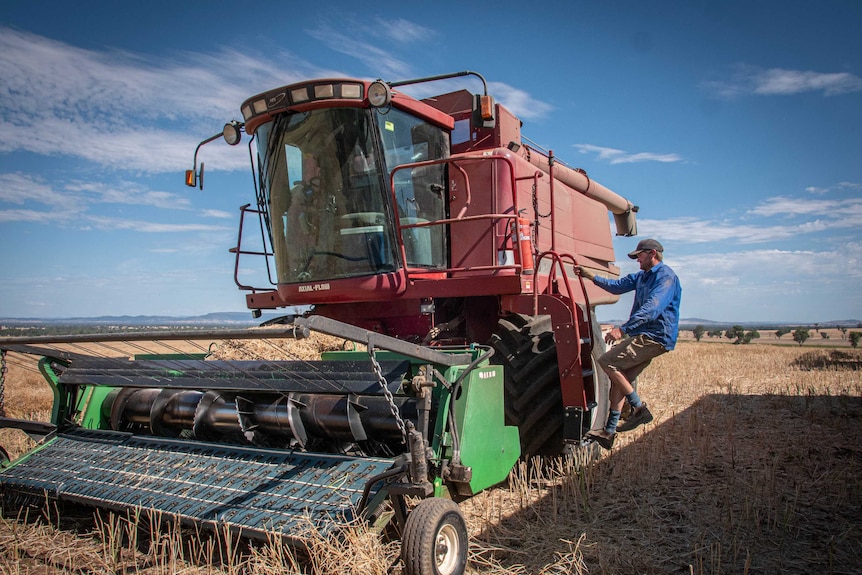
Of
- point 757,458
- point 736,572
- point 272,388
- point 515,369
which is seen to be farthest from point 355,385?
point 757,458

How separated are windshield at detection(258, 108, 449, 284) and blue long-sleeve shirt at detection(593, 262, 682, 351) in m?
1.47

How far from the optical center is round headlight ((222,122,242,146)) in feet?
16.5

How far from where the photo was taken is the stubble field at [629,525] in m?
2.87

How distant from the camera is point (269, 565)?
271 centimetres

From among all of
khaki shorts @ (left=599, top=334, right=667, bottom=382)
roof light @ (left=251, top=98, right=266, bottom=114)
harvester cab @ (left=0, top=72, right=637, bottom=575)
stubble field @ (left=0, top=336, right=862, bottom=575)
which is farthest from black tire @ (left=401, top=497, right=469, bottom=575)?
roof light @ (left=251, top=98, right=266, bottom=114)

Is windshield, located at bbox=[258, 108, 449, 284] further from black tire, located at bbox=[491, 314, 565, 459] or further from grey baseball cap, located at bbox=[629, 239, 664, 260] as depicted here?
grey baseball cap, located at bbox=[629, 239, 664, 260]

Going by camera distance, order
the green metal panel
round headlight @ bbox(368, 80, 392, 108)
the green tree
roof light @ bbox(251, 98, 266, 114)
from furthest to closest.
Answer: the green tree
roof light @ bbox(251, 98, 266, 114)
round headlight @ bbox(368, 80, 392, 108)
the green metal panel

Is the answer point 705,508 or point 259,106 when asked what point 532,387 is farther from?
point 259,106

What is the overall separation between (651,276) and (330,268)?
228 centimetres

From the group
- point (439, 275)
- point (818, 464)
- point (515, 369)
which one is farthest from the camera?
point (439, 275)

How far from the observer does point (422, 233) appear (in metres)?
4.80

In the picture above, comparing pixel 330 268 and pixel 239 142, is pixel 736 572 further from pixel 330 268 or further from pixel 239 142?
pixel 239 142

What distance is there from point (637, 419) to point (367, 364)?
6.95 ft

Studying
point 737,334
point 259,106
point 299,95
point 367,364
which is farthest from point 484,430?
point 737,334
